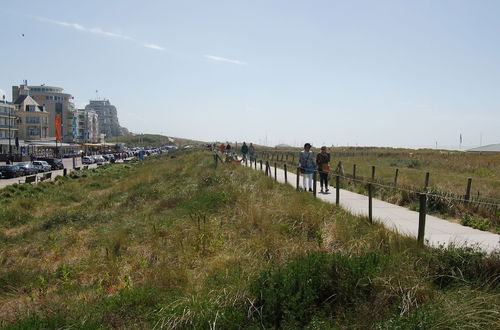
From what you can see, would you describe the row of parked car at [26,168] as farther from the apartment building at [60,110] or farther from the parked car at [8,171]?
the apartment building at [60,110]

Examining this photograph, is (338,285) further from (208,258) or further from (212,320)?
(208,258)

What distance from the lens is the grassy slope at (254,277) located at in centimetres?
477

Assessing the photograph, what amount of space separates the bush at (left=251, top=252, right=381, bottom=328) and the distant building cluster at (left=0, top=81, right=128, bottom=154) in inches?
3001

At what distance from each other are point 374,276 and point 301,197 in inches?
236

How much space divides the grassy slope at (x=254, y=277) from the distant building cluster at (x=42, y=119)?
7162cm

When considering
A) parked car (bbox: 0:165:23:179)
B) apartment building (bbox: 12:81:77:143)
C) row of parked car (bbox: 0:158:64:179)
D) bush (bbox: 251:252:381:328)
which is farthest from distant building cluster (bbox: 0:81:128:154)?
Answer: bush (bbox: 251:252:381:328)

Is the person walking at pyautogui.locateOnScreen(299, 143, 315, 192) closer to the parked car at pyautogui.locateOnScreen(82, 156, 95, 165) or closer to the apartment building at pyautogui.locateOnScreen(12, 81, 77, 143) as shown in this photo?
the parked car at pyautogui.locateOnScreen(82, 156, 95, 165)

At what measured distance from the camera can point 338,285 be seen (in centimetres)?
517

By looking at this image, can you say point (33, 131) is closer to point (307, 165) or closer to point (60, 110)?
point (60, 110)

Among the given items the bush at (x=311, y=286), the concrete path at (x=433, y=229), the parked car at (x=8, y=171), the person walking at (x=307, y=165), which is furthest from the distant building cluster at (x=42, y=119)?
the bush at (x=311, y=286)

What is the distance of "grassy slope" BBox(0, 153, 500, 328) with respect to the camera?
188 inches

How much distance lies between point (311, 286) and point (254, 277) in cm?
79

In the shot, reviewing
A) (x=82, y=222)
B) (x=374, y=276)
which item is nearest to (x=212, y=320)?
(x=374, y=276)

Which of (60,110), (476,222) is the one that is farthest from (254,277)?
(60,110)
